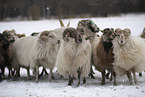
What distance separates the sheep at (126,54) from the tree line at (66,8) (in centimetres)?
404

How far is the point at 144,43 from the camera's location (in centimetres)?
620

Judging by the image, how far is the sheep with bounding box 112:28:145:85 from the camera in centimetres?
568

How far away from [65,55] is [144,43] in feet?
9.53

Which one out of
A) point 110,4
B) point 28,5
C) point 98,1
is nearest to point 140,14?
point 110,4

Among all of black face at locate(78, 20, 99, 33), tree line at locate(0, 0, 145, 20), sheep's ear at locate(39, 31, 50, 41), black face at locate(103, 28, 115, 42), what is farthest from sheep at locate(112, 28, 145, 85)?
tree line at locate(0, 0, 145, 20)

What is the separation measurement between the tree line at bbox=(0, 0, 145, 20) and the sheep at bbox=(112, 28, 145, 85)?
4.04m

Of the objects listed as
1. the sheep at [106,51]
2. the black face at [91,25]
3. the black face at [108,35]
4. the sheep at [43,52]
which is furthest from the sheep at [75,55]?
the black face at [91,25]

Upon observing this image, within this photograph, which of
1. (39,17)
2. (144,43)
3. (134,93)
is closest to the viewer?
(134,93)

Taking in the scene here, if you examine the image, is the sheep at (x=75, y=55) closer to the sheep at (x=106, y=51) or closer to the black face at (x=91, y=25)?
the sheep at (x=106, y=51)

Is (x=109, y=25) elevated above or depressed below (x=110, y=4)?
below

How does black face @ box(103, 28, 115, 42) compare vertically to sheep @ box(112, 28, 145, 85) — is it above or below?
above

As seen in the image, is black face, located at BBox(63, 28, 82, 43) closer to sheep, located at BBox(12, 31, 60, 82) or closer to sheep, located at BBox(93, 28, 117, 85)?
sheep, located at BBox(93, 28, 117, 85)

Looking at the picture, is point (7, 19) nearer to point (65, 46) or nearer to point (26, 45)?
point (26, 45)

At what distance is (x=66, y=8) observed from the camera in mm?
10133
